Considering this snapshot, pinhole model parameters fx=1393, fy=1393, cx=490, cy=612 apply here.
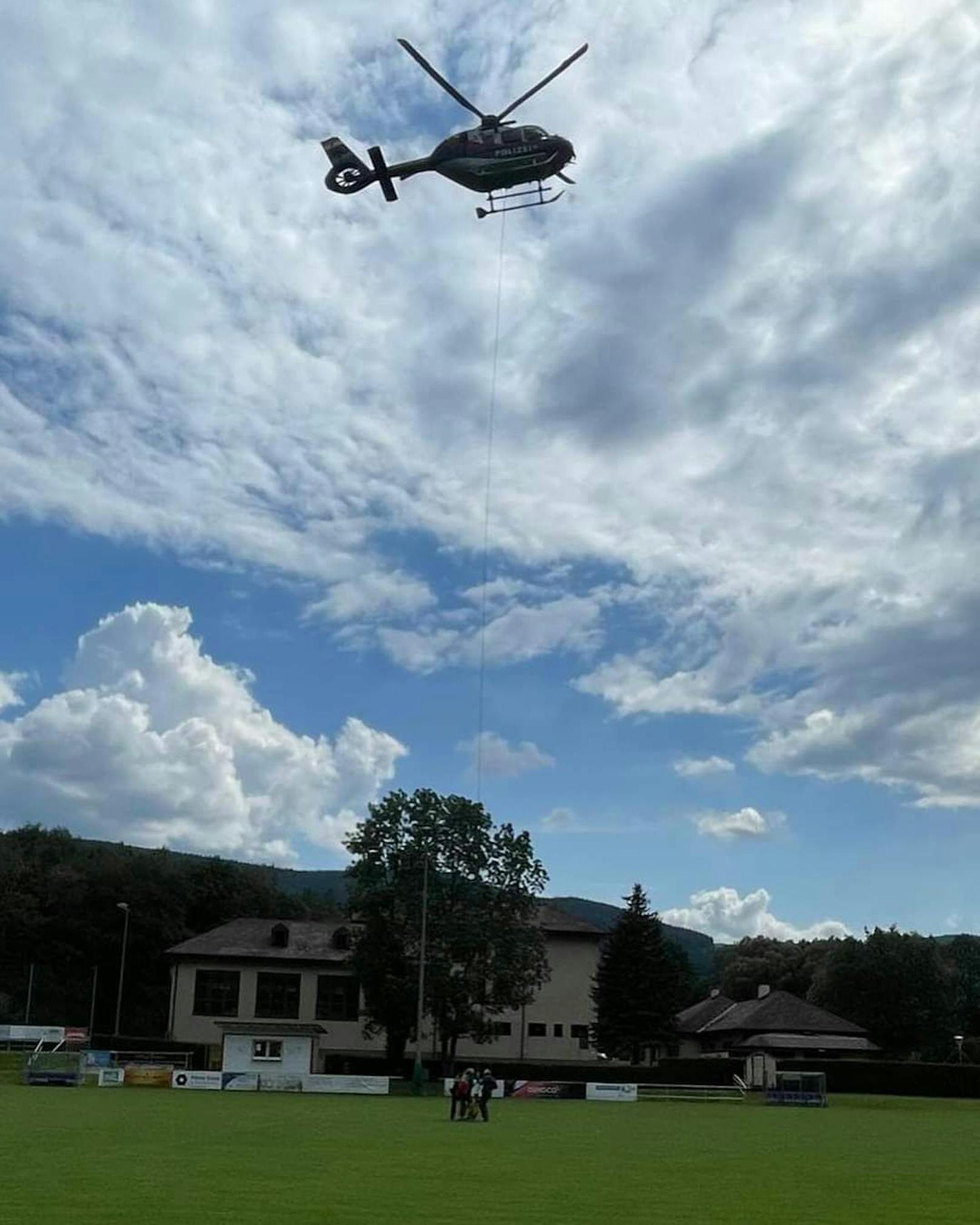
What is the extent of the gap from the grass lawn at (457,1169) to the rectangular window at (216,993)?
43.1 metres

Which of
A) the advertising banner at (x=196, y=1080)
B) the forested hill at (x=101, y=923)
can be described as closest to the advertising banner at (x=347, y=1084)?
the advertising banner at (x=196, y=1080)

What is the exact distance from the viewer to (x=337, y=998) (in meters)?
87.5

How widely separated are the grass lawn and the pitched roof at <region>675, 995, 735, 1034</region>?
219 feet

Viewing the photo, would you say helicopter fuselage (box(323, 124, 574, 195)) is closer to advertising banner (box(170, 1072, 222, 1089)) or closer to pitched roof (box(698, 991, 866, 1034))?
advertising banner (box(170, 1072, 222, 1089))

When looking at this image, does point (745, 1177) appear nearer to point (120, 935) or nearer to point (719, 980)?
point (120, 935)

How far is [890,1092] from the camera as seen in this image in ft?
253

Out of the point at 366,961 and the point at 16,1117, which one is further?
the point at 366,961

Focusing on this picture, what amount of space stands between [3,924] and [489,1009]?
48157 millimetres

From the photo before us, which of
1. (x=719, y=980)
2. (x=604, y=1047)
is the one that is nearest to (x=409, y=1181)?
(x=604, y=1047)

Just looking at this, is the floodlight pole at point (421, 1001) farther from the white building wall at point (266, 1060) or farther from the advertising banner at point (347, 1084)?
the white building wall at point (266, 1060)

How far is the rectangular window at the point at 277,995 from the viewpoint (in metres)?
86.9

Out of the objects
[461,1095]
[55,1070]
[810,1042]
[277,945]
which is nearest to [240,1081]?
[55,1070]

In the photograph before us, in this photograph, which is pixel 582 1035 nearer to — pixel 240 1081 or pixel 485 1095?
pixel 240 1081

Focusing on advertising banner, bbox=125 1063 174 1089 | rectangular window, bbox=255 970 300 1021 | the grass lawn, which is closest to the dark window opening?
rectangular window, bbox=255 970 300 1021
